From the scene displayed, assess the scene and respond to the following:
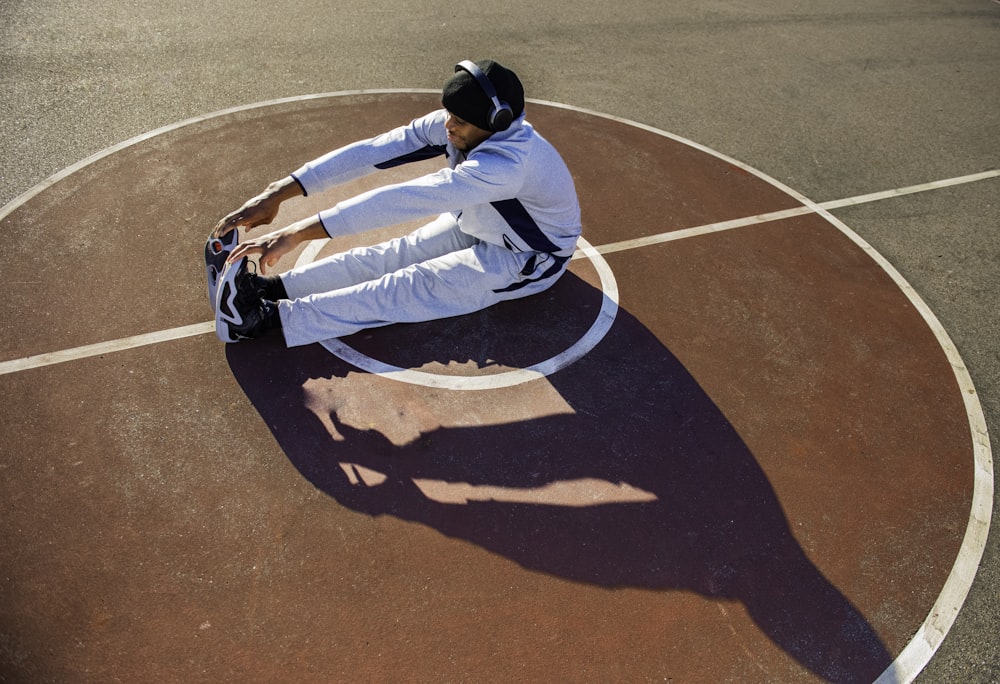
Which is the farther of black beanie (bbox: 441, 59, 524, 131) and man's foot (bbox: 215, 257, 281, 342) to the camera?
man's foot (bbox: 215, 257, 281, 342)

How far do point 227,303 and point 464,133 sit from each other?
2.23m

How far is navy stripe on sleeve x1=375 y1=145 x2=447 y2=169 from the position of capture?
18.9 ft

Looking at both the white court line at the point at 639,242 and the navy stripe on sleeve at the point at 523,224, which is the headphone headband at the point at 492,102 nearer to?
the navy stripe on sleeve at the point at 523,224

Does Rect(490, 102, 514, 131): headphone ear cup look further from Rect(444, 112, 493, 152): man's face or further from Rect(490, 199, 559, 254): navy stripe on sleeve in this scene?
Rect(490, 199, 559, 254): navy stripe on sleeve

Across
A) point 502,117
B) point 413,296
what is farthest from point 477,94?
point 413,296

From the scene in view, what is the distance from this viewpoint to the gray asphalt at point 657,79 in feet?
26.6

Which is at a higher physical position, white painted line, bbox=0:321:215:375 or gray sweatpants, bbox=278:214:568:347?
gray sweatpants, bbox=278:214:568:347

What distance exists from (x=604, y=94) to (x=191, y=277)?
6679 millimetres

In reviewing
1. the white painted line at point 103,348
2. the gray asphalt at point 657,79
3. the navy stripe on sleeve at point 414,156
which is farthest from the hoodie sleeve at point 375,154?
the gray asphalt at point 657,79

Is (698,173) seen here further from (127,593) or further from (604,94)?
(127,593)

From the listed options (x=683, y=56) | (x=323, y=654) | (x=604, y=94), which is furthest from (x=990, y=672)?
(x=683, y=56)

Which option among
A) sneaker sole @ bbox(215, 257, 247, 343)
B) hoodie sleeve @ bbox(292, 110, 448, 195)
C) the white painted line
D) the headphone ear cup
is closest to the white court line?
the white painted line

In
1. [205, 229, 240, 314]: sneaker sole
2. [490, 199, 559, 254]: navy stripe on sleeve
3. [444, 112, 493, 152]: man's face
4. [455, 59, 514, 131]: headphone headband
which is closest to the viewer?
[455, 59, 514, 131]: headphone headband

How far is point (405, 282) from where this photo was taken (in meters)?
5.83
